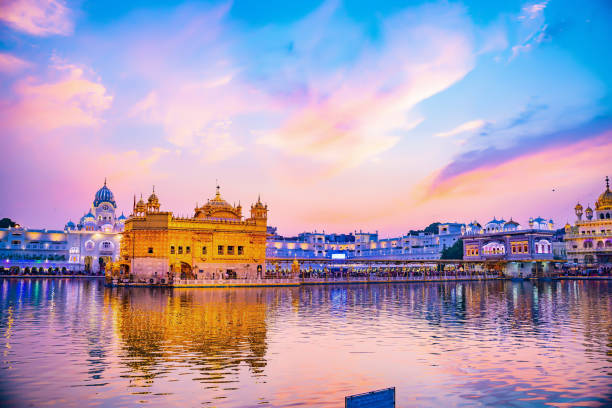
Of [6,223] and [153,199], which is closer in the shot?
[153,199]

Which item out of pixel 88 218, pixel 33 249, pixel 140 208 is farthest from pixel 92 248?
pixel 140 208

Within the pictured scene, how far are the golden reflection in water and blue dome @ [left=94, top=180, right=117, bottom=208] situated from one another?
10107 centimetres

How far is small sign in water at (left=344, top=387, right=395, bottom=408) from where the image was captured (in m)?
7.29

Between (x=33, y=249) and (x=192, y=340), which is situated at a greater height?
(x=33, y=249)

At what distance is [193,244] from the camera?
2422 inches

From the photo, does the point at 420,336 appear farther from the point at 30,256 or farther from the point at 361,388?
the point at 30,256

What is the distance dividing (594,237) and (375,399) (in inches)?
4608

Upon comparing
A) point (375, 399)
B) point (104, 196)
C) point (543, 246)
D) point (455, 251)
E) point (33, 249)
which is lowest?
point (375, 399)

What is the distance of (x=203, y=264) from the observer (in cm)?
6219

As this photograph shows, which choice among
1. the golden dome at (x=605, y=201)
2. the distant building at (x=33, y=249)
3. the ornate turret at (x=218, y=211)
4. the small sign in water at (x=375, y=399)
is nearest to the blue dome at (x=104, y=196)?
the distant building at (x=33, y=249)

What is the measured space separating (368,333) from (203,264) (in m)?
45.0

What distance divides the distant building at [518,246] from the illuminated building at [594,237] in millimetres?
6279

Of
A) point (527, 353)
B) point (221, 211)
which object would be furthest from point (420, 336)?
point (221, 211)

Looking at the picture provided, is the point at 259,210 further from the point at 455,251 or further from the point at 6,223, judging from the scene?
the point at 6,223
